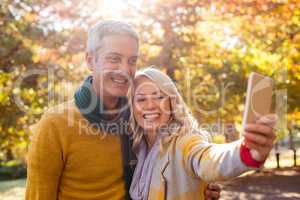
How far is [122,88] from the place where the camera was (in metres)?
2.58

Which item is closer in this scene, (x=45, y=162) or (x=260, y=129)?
(x=260, y=129)

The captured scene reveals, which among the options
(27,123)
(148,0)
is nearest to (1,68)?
(27,123)

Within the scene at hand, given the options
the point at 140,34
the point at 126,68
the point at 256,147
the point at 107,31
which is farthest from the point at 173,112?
the point at 140,34

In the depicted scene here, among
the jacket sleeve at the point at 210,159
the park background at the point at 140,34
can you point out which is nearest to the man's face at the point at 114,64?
the jacket sleeve at the point at 210,159

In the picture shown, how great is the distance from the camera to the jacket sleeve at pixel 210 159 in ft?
5.20

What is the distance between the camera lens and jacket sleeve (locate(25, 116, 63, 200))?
2.30 meters

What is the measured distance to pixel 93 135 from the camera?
246 cm

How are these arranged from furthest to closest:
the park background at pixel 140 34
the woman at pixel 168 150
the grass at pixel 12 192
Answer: the grass at pixel 12 192
the park background at pixel 140 34
the woman at pixel 168 150

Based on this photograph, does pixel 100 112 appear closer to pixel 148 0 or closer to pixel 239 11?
pixel 239 11

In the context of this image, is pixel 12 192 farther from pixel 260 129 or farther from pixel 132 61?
pixel 260 129

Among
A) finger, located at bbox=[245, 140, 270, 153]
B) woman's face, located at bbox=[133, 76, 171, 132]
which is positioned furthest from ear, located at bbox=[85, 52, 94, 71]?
finger, located at bbox=[245, 140, 270, 153]

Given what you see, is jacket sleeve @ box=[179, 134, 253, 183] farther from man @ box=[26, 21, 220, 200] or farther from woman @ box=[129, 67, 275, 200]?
man @ box=[26, 21, 220, 200]

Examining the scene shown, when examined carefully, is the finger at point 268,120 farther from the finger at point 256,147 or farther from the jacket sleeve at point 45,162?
the jacket sleeve at point 45,162

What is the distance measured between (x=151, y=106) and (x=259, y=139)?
1091 millimetres
